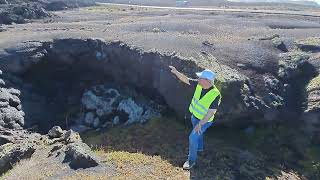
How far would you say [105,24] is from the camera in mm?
25859

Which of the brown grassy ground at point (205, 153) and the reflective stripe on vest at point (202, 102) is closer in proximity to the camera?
the reflective stripe on vest at point (202, 102)

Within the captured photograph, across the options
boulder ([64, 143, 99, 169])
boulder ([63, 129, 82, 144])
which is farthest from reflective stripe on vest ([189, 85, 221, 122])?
boulder ([63, 129, 82, 144])

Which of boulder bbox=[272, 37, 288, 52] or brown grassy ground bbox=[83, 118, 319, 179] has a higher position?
boulder bbox=[272, 37, 288, 52]

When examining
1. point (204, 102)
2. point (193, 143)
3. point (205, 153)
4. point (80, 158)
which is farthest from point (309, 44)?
point (80, 158)

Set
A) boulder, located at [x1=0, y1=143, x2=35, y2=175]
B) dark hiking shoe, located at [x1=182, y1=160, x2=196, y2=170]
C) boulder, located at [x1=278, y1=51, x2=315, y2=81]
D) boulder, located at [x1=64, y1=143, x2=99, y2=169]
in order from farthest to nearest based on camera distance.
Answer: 1. boulder, located at [x1=278, y1=51, x2=315, y2=81]
2. boulder, located at [x1=0, y1=143, x2=35, y2=175]
3. dark hiking shoe, located at [x1=182, y1=160, x2=196, y2=170]
4. boulder, located at [x1=64, y1=143, x2=99, y2=169]

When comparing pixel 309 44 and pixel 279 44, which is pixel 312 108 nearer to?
→ pixel 279 44

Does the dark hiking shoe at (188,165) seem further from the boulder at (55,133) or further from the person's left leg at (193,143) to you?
the boulder at (55,133)

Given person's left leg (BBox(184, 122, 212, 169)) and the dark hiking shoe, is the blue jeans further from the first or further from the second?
the dark hiking shoe

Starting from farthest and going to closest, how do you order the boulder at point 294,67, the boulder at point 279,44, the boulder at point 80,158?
the boulder at point 279,44 < the boulder at point 294,67 < the boulder at point 80,158

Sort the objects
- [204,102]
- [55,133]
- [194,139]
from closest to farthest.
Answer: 1. [204,102]
2. [194,139]
3. [55,133]

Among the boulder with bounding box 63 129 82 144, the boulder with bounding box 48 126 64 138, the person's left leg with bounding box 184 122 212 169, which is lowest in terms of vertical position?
the boulder with bounding box 48 126 64 138

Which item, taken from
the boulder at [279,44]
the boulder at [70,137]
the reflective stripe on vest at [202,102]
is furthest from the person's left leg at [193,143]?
the boulder at [279,44]

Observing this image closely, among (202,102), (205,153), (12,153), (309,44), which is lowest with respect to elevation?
(205,153)

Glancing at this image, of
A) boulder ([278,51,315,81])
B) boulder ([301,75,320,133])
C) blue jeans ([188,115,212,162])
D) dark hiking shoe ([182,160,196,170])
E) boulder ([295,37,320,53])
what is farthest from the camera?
boulder ([295,37,320,53])
